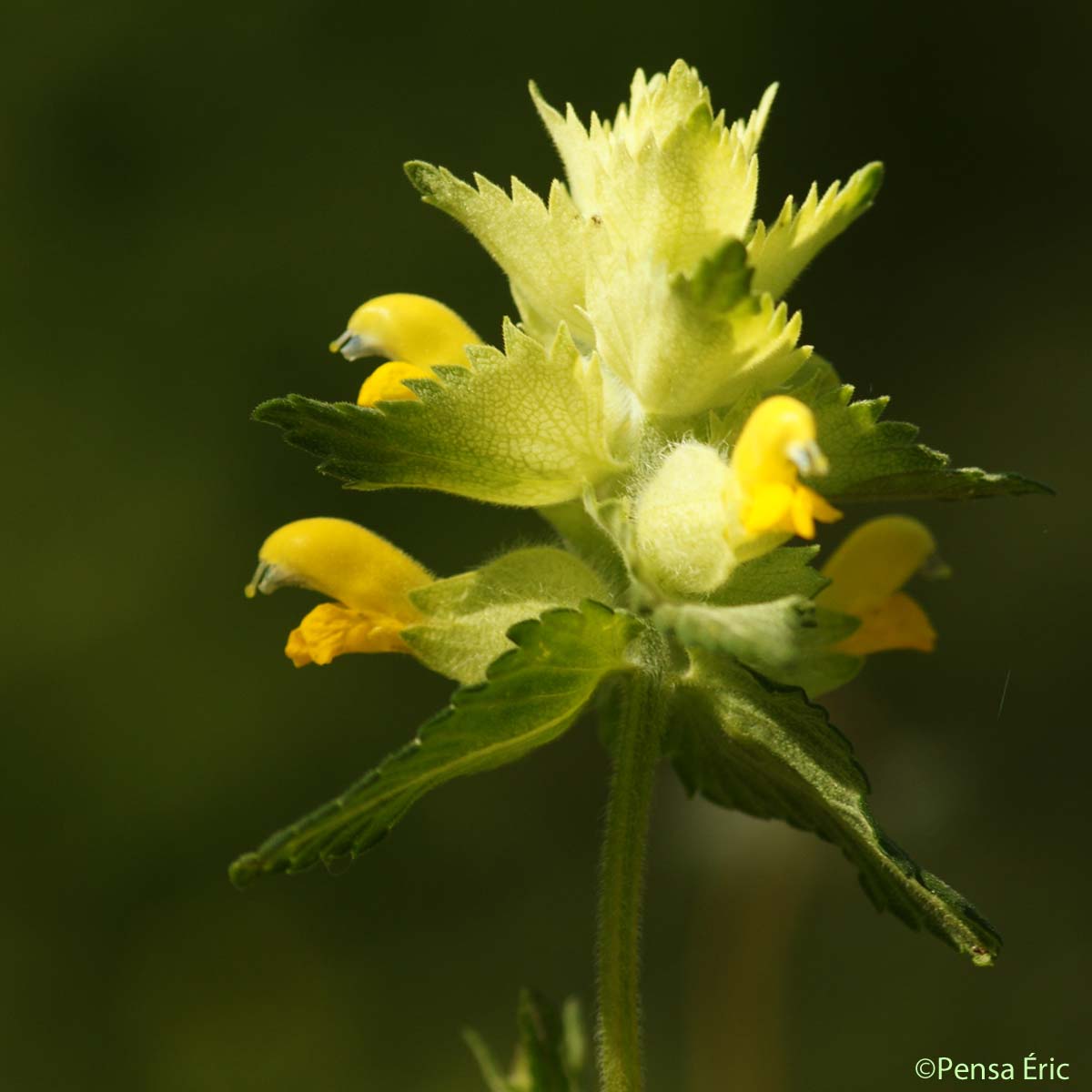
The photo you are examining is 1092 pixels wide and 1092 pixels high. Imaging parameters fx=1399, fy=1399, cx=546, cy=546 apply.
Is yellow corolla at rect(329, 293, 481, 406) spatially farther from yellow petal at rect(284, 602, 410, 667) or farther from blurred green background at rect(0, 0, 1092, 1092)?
blurred green background at rect(0, 0, 1092, 1092)

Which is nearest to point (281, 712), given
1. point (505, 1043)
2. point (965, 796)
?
point (505, 1043)

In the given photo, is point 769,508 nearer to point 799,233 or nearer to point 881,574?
point 799,233

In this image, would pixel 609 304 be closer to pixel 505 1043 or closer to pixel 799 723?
pixel 799 723

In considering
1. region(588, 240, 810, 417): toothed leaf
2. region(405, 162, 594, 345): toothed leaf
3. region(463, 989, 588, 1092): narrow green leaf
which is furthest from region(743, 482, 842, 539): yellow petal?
region(463, 989, 588, 1092): narrow green leaf

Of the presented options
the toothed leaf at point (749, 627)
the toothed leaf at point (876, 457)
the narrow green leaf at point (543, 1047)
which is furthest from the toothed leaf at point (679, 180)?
the narrow green leaf at point (543, 1047)

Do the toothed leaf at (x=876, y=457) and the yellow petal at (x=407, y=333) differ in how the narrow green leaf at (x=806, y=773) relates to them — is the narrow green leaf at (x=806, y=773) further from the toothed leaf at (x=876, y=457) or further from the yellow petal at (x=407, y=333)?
the yellow petal at (x=407, y=333)

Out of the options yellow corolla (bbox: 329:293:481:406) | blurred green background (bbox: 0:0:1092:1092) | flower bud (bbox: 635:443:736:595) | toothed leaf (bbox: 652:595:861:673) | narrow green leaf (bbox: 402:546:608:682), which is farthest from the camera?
blurred green background (bbox: 0:0:1092:1092)
